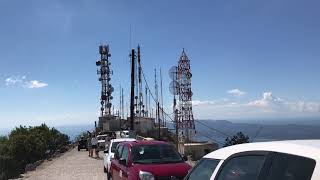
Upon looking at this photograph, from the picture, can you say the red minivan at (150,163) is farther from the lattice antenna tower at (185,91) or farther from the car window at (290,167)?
the lattice antenna tower at (185,91)

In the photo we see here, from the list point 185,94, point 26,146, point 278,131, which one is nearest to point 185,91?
point 185,94

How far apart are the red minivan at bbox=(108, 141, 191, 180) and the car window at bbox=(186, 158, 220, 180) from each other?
6.64 meters

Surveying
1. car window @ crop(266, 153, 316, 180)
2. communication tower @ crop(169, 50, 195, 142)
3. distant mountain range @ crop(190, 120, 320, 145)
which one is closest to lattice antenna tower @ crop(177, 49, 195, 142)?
communication tower @ crop(169, 50, 195, 142)

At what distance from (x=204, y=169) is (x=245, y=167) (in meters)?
0.91

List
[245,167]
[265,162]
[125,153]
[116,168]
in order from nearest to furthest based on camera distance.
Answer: [265,162], [245,167], [125,153], [116,168]

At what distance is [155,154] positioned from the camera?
1421cm

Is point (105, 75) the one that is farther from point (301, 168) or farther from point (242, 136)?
point (301, 168)

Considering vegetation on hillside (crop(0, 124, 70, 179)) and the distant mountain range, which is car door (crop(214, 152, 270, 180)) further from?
vegetation on hillside (crop(0, 124, 70, 179))

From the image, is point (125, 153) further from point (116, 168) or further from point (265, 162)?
point (265, 162)

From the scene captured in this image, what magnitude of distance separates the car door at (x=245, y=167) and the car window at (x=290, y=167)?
0.13 metres

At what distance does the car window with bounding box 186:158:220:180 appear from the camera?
19.1 ft

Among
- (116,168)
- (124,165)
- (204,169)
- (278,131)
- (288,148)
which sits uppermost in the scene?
(278,131)

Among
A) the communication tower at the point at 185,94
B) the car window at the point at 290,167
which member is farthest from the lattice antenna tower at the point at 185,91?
the car window at the point at 290,167

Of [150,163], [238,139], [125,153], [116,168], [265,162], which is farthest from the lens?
[238,139]
